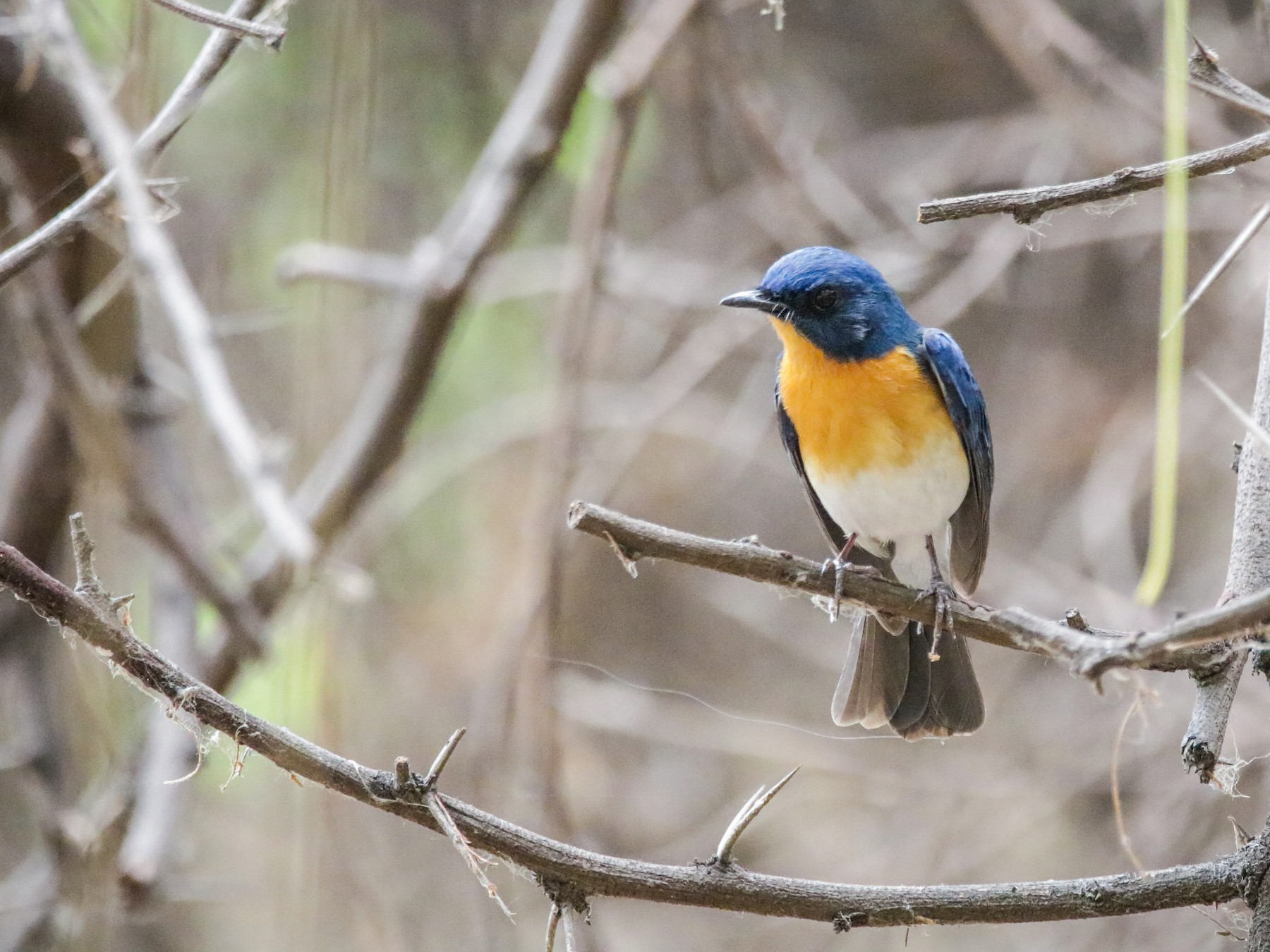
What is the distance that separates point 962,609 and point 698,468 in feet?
12.3

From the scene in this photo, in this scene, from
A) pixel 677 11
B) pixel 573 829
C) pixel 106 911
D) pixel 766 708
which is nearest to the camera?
pixel 106 911

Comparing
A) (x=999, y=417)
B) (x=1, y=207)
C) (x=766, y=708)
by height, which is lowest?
(x=1, y=207)

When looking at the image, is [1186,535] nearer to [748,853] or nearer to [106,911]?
[748,853]

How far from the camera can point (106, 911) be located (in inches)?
67.2

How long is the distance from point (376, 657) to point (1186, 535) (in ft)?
10.4

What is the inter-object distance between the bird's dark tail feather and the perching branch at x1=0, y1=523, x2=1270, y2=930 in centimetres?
78

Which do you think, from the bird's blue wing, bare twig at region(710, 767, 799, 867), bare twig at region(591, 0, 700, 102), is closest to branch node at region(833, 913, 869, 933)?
bare twig at region(710, 767, 799, 867)

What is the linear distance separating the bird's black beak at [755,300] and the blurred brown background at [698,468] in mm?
726

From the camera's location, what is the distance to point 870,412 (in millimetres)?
2730

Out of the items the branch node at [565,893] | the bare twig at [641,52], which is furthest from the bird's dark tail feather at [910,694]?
the bare twig at [641,52]

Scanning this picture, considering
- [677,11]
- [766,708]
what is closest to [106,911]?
[677,11]

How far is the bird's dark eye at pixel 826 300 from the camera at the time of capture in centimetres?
276

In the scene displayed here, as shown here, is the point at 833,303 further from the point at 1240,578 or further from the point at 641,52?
the point at 1240,578

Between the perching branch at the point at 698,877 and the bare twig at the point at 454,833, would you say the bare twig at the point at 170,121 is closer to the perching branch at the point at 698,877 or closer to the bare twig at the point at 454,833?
the perching branch at the point at 698,877
